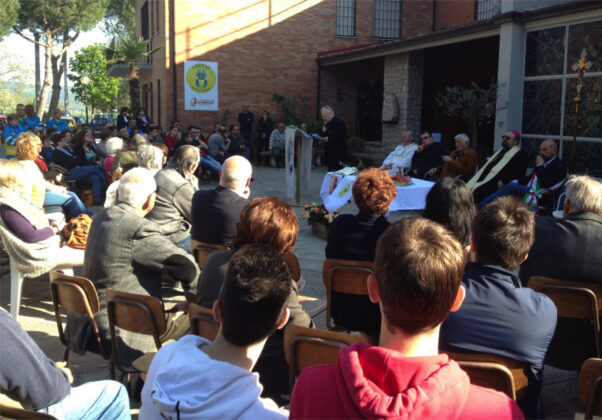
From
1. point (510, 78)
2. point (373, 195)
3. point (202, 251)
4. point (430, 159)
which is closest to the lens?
point (373, 195)

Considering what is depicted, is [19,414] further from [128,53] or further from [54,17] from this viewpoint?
[54,17]

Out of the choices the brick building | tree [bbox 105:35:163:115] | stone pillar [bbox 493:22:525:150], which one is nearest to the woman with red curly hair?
stone pillar [bbox 493:22:525:150]

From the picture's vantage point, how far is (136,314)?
2.96m

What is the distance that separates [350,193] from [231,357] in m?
6.02

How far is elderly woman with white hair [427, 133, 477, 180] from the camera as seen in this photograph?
30.2 feet

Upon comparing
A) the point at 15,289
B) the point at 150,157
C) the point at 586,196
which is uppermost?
the point at 150,157

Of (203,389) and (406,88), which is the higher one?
(406,88)

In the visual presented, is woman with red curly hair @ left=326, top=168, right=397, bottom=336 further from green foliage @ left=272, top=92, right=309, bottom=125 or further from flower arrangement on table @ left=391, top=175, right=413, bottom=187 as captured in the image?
green foliage @ left=272, top=92, right=309, bottom=125

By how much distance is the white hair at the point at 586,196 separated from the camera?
3326 mm

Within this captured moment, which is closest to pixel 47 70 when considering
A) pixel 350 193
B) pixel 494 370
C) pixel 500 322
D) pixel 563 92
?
pixel 563 92

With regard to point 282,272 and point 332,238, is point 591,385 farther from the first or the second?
point 332,238

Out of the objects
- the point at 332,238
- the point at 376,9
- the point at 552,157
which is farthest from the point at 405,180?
the point at 376,9

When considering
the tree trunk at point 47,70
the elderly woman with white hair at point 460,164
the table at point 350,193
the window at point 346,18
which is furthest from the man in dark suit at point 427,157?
the tree trunk at point 47,70

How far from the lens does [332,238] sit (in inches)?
149
